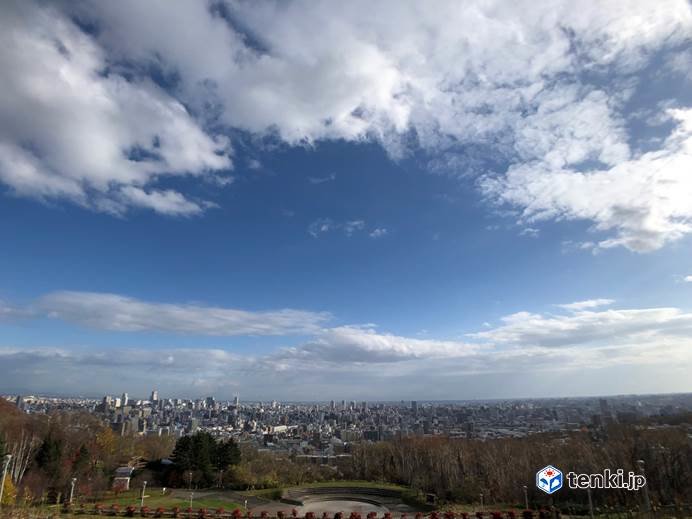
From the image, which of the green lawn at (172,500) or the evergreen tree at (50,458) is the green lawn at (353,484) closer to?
the green lawn at (172,500)

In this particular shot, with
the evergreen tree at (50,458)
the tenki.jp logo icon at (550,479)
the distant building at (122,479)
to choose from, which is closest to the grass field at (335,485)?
the distant building at (122,479)

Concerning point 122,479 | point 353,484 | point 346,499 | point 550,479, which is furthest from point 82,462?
point 550,479

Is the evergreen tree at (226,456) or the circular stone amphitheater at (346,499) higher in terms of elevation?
the evergreen tree at (226,456)

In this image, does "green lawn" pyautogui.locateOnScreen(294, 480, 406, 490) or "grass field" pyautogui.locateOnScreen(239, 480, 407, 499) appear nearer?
"grass field" pyautogui.locateOnScreen(239, 480, 407, 499)

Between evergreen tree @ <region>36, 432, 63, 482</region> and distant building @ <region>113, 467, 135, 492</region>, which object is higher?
evergreen tree @ <region>36, 432, 63, 482</region>

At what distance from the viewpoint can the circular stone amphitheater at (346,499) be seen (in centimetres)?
2681

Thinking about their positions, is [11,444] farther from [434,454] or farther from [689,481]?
[689,481]

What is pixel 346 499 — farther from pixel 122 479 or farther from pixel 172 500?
pixel 122 479

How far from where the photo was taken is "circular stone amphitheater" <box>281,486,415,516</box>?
26.8 meters

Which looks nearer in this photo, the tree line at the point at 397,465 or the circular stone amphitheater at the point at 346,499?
the tree line at the point at 397,465

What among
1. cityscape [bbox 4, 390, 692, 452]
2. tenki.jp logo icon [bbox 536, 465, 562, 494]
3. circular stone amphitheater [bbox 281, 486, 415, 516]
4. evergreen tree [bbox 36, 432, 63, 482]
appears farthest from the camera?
cityscape [bbox 4, 390, 692, 452]

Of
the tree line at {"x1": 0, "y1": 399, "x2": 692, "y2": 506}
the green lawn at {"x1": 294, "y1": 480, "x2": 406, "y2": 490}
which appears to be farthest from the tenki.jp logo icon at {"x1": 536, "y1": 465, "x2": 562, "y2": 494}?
the green lawn at {"x1": 294, "y1": 480, "x2": 406, "y2": 490}

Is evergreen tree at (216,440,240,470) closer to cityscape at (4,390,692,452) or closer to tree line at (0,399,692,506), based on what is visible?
tree line at (0,399,692,506)

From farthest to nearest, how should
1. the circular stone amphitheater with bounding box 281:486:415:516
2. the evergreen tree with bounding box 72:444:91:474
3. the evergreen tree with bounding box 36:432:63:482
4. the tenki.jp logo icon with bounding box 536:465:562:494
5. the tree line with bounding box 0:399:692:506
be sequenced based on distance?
the evergreen tree with bounding box 72:444:91:474
the evergreen tree with bounding box 36:432:63:482
the circular stone amphitheater with bounding box 281:486:415:516
the tree line with bounding box 0:399:692:506
the tenki.jp logo icon with bounding box 536:465:562:494
